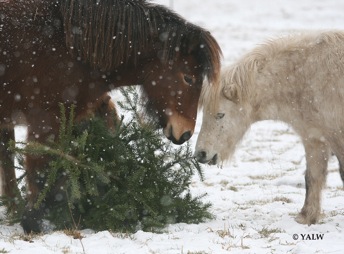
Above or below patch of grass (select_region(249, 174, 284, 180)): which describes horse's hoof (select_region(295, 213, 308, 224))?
below

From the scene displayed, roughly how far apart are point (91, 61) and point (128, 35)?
42cm

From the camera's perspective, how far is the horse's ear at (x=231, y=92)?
6.11 metres

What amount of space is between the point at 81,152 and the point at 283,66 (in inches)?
100

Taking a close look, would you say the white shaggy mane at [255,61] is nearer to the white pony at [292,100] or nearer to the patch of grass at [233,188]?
the white pony at [292,100]

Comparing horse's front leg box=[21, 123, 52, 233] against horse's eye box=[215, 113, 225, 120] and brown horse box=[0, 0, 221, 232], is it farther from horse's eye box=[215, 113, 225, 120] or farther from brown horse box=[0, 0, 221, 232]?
horse's eye box=[215, 113, 225, 120]

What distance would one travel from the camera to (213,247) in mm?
4586

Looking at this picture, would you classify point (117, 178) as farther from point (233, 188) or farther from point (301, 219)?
point (233, 188)

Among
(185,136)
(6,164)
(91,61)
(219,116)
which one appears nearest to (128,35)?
(91,61)

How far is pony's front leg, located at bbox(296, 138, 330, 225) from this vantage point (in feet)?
19.4

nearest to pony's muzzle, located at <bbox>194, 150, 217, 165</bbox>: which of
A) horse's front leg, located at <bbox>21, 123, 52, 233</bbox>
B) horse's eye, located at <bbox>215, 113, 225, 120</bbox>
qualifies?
horse's eye, located at <bbox>215, 113, 225, 120</bbox>

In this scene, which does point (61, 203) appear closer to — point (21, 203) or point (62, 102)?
point (21, 203)

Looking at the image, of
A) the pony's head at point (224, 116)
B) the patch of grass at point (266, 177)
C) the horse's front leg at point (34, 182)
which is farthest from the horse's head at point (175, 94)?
the patch of grass at point (266, 177)

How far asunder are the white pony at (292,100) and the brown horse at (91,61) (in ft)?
2.75

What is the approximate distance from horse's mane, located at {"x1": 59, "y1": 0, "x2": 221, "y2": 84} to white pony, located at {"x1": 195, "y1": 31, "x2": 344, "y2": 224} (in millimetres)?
826
